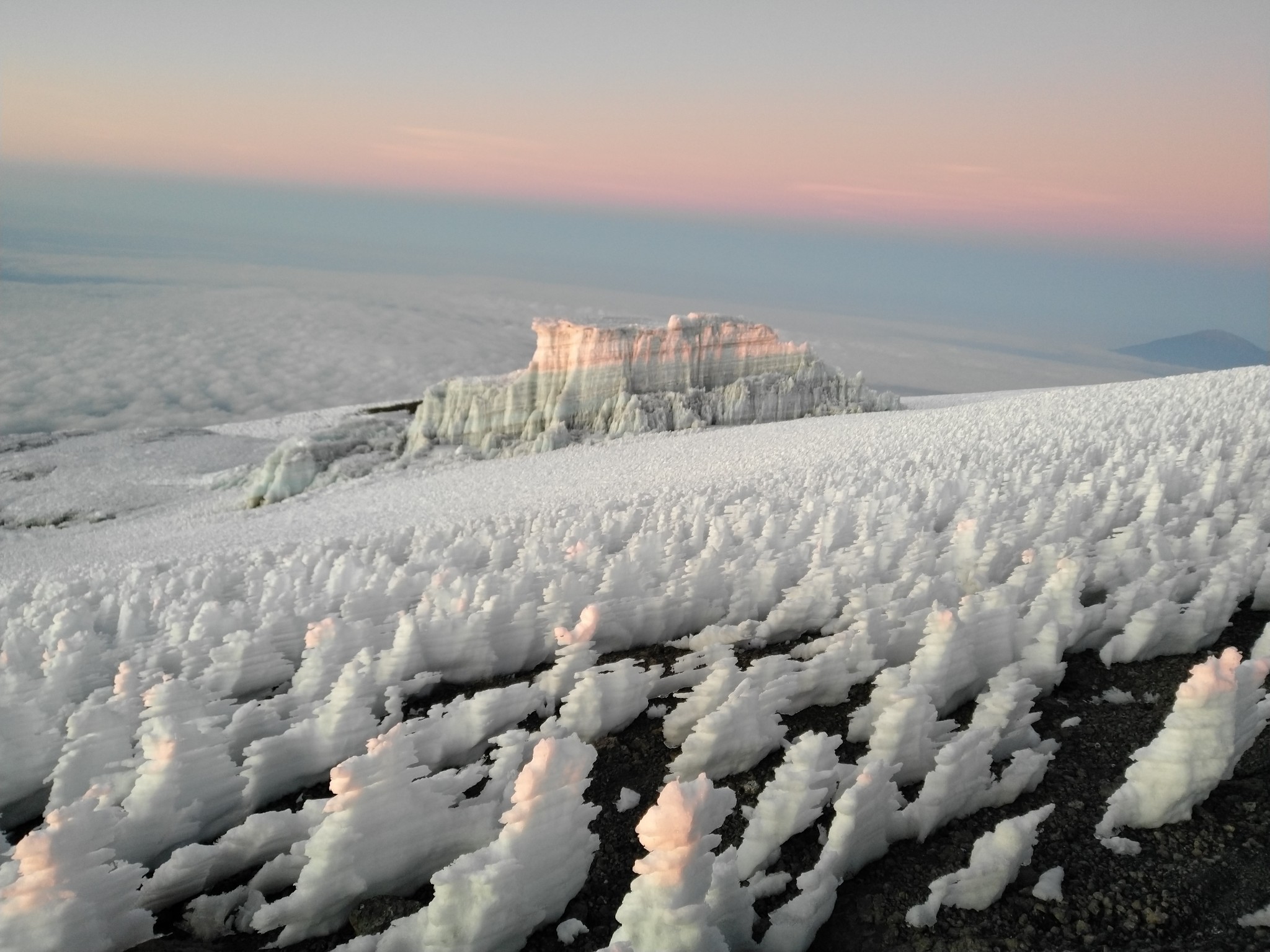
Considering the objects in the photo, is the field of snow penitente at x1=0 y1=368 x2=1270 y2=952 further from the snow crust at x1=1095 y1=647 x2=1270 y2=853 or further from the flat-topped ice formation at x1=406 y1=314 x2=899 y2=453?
the flat-topped ice formation at x1=406 y1=314 x2=899 y2=453

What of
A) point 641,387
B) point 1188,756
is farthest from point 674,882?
point 641,387

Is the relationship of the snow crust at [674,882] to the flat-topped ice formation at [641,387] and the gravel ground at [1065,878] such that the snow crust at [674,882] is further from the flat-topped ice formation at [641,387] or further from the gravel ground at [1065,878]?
the flat-topped ice formation at [641,387]

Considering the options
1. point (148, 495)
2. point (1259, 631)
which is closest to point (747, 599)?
point (1259, 631)

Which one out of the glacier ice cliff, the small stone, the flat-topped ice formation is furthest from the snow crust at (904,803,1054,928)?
the flat-topped ice formation

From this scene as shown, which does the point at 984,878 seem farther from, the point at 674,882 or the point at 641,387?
the point at 641,387

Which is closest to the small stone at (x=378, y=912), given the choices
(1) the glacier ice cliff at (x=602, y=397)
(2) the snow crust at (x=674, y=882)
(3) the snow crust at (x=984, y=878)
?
(2) the snow crust at (x=674, y=882)

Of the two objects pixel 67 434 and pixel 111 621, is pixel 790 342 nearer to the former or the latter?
pixel 111 621
